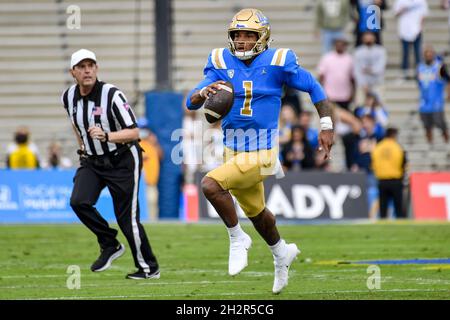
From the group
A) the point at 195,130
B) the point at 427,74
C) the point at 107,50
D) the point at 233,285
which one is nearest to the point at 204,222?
the point at 195,130

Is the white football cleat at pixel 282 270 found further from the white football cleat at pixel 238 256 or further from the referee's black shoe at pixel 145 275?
the referee's black shoe at pixel 145 275

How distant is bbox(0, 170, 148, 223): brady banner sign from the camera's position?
17016 millimetres

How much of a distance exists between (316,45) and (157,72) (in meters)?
4.14

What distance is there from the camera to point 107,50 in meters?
21.8

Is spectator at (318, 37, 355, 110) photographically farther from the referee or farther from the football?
the football

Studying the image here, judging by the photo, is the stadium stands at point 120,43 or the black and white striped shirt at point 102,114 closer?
the black and white striped shirt at point 102,114

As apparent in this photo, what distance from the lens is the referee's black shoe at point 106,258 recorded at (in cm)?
969

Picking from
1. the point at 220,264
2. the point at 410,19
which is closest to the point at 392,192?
the point at 410,19

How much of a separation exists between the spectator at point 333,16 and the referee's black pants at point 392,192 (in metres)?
3.56

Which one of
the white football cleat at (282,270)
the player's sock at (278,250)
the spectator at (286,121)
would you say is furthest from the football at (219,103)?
the spectator at (286,121)

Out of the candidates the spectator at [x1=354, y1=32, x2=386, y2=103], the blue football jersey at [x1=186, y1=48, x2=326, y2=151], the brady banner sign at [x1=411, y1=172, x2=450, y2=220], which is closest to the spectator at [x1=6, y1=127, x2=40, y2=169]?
the spectator at [x1=354, y1=32, x2=386, y2=103]

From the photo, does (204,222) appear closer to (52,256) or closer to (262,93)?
(52,256)

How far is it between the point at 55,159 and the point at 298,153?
3.78m

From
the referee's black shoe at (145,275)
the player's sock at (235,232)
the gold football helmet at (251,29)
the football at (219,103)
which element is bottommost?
the referee's black shoe at (145,275)
